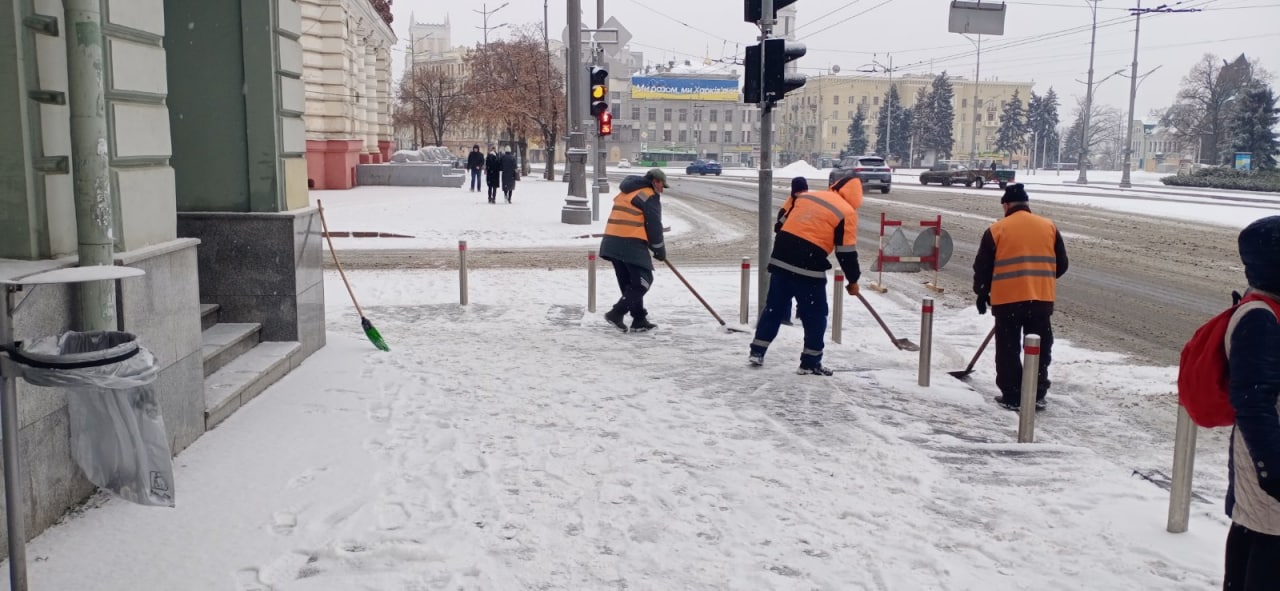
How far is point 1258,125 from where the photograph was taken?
6244 cm

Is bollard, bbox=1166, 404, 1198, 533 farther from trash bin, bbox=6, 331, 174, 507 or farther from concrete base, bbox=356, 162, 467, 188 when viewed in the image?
concrete base, bbox=356, 162, 467, 188

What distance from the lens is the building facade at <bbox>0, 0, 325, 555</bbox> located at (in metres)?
4.44

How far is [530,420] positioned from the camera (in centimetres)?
666

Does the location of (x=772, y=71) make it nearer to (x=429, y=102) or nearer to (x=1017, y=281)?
(x=1017, y=281)

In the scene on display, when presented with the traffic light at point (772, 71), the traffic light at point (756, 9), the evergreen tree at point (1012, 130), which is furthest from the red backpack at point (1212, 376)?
the evergreen tree at point (1012, 130)

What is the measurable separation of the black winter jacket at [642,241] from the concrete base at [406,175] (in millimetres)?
27968

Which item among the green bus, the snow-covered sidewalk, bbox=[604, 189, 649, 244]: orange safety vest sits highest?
the green bus

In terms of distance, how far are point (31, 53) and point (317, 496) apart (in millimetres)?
2467

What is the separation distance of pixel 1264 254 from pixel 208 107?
24.2ft

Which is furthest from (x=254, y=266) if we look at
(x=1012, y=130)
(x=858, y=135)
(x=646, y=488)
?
(x=1012, y=130)

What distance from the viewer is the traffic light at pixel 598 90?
824 inches

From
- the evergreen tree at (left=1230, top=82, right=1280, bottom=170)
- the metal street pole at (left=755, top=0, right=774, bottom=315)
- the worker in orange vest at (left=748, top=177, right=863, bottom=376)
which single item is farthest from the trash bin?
the evergreen tree at (left=1230, top=82, right=1280, bottom=170)

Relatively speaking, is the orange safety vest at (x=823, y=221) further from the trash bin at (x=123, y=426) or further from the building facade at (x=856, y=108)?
the building facade at (x=856, y=108)

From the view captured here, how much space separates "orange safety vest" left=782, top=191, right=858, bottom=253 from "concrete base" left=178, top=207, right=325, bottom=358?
160 inches
